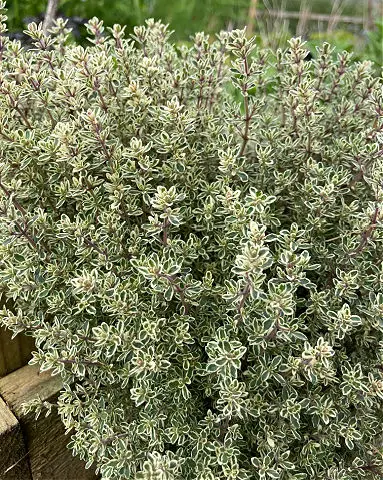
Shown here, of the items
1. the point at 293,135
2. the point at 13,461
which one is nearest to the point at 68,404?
the point at 13,461

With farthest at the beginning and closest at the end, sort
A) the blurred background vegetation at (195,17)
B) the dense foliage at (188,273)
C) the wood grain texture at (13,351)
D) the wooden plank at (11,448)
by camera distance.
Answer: the blurred background vegetation at (195,17), the wood grain texture at (13,351), the wooden plank at (11,448), the dense foliage at (188,273)

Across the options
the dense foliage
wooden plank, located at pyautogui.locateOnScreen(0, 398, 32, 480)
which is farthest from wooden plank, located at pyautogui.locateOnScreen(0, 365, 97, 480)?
the dense foliage

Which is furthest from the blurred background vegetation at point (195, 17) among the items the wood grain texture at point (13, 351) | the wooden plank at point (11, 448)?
the wooden plank at point (11, 448)

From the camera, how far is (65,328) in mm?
1335

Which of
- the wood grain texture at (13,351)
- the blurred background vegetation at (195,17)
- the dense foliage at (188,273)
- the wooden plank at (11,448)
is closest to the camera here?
the dense foliage at (188,273)

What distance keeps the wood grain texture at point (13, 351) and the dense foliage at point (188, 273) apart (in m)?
0.16

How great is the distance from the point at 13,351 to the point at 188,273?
70cm

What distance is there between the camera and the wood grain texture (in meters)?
1.52

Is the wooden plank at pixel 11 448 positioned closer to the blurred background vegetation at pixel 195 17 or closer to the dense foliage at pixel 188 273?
the dense foliage at pixel 188 273

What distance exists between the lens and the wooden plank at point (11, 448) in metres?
1.40

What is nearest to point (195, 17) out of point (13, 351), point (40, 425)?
point (13, 351)

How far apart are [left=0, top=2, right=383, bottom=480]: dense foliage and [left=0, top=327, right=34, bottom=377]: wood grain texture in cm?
16

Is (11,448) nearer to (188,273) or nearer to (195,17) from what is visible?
(188,273)

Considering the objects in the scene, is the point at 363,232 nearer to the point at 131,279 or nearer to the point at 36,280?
the point at 131,279
